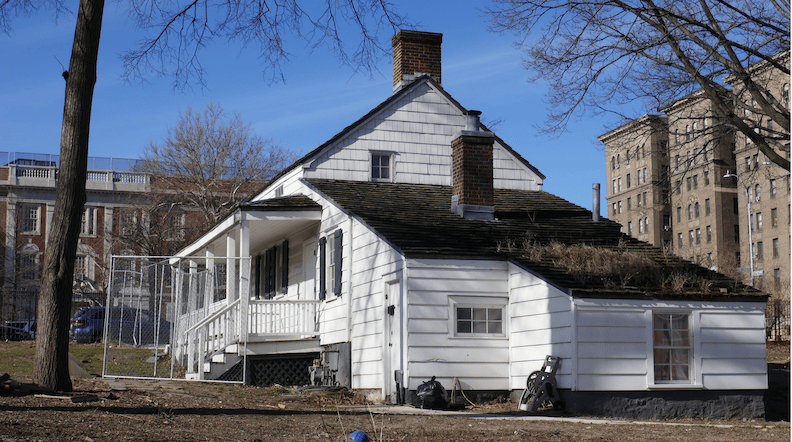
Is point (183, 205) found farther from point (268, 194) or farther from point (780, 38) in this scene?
point (780, 38)

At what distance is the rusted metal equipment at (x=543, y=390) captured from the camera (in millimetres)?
12898

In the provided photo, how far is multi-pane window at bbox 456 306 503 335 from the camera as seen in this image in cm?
1440

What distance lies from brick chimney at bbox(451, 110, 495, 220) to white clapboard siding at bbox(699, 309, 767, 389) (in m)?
4.91

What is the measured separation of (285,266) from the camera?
21.6 m

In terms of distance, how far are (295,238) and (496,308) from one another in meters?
7.83

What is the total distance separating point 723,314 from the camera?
13.9 m

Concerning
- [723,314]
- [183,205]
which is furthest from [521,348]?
[183,205]

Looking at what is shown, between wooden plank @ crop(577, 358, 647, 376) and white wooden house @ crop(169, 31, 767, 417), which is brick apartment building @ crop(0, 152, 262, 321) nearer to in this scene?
white wooden house @ crop(169, 31, 767, 417)

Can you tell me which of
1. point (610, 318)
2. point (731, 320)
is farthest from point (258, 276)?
point (731, 320)

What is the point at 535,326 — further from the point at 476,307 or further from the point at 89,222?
the point at 89,222

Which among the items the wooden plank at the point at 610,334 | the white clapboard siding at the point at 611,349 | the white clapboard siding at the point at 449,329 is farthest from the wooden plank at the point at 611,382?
the white clapboard siding at the point at 449,329

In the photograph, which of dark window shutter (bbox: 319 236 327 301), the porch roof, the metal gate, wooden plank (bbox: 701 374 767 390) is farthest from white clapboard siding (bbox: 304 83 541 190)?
wooden plank (bbox: 701 374 767 390)

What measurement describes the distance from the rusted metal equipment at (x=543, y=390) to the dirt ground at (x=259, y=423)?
28cm

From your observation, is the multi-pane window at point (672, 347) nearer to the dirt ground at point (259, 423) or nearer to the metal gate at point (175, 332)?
the dirt ground at point (259, 423)
